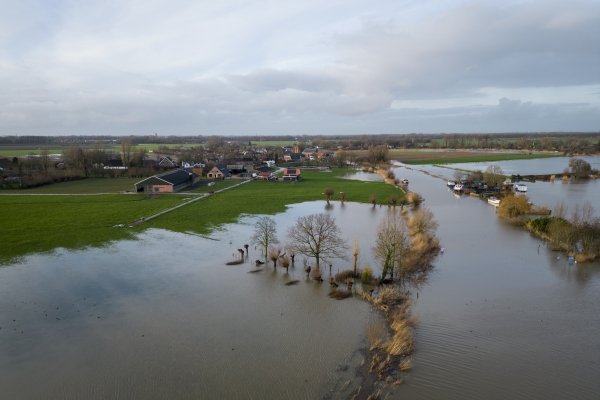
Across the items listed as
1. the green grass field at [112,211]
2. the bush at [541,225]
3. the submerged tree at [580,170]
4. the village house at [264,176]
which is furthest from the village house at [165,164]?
the submerged tree at [580,170]

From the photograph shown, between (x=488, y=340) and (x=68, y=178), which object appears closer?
(x=488, y=340)

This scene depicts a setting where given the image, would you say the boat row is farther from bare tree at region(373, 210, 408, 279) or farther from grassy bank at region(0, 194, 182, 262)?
bare tree at region(373, 210, 408, 279)

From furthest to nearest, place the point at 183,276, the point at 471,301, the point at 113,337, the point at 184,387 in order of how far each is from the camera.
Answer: the point at 183,276
the point at 471,301
the point at 113,337
the point at 184,387

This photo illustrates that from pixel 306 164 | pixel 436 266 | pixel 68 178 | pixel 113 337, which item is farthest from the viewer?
pixel 306 164

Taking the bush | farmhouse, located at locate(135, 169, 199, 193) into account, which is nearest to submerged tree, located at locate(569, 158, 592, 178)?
the bush

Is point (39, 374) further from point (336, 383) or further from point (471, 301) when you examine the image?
point (471, 301)

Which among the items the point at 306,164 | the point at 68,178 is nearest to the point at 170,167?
the point at 68,178

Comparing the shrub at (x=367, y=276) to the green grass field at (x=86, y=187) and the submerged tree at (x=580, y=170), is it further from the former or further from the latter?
the submerged tree at (x=580, y=170)

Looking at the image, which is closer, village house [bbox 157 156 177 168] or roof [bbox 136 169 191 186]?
roof [bbox 136 169 191 186]
